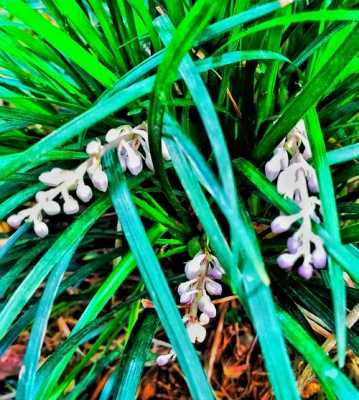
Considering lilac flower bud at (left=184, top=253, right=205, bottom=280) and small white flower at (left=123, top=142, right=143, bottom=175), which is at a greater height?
small white flower at (left=123, top=142, right=143, bottom=175)

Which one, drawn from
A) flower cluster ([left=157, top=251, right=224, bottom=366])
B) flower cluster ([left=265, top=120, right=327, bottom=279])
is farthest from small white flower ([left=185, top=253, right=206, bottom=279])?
flower cluster ([left=265, top=120, right=327, bottom=279])

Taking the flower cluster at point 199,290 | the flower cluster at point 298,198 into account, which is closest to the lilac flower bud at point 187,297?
the flower cluster at point 199,290

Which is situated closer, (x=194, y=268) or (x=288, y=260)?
(x=288, y=260)

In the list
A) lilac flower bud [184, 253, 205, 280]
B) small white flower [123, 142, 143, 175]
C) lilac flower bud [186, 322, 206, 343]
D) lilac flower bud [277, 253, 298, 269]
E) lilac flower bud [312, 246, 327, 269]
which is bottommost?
lilac flower bud [186, 322, 206, 343]

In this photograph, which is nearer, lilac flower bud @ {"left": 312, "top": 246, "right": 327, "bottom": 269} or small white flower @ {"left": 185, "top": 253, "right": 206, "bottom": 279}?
lilac flower bud @ {"left": 312, "top": 246, "right": 327, "bottom": 269}

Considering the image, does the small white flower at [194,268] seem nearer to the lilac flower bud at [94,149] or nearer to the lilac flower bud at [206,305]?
the lilac flower bud at [206,305]

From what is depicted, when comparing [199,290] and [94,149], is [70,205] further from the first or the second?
[199,290]

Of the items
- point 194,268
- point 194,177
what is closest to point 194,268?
point 194,268

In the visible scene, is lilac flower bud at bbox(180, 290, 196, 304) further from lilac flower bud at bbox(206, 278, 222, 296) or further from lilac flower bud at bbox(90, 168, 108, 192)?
lilac flower bud at bbox(90, 168, 108, 192)
